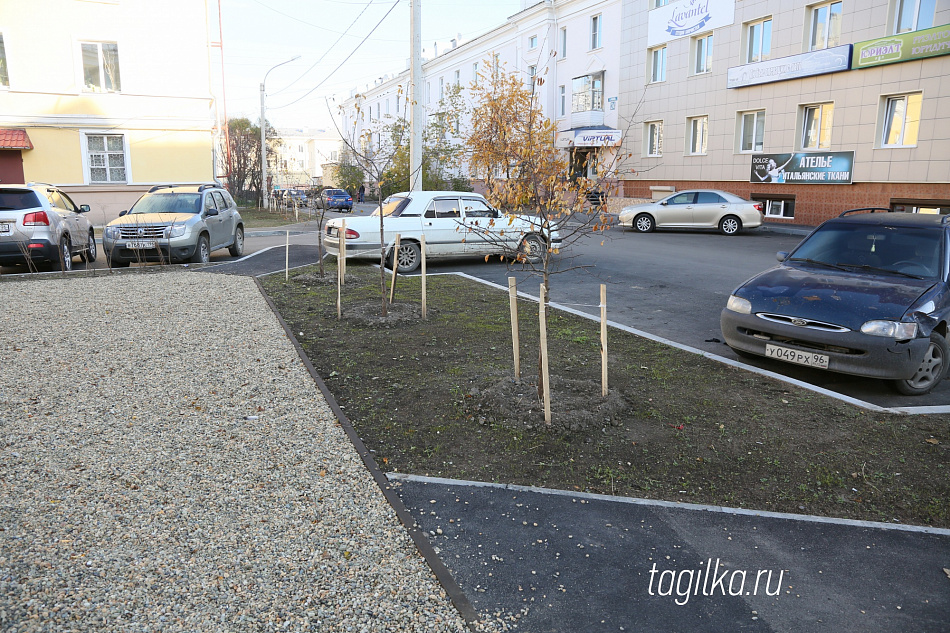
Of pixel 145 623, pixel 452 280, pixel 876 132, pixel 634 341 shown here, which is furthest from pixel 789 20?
pixel 145 623

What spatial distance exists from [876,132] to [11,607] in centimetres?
2562

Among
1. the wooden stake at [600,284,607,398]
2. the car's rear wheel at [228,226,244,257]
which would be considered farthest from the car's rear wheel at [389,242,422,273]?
the wooden stake at [600,284,607,398]

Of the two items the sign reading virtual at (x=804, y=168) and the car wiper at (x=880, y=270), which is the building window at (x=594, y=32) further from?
the car wiper at (x=880, y=270)

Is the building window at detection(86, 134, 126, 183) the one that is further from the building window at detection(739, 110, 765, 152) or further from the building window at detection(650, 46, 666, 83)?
the building window at detection(739, 110, 765, 152)

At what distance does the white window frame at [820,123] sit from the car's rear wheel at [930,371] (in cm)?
2067

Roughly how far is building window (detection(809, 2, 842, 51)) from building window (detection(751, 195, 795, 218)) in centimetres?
545

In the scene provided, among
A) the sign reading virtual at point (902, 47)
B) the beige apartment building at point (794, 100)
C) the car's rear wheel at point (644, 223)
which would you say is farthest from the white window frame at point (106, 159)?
the sign reading virtual at point (902, 47)

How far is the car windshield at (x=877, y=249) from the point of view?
22.8ft

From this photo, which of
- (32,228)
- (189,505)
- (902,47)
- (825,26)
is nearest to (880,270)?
(189,505)

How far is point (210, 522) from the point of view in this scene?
3762mm

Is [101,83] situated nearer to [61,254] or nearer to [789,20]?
[61,254]

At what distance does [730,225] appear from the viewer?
74.8 ft

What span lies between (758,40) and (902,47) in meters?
6.59

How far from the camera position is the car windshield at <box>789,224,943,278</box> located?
694 centimetres
